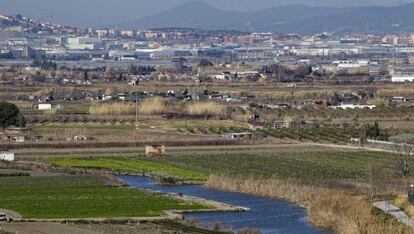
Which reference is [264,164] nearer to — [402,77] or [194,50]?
[402,77]

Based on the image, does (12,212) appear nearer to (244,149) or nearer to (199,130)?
(244,149)

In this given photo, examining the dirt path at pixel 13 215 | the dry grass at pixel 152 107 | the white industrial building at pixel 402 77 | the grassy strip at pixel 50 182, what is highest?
the dirt path at pixel 13 215

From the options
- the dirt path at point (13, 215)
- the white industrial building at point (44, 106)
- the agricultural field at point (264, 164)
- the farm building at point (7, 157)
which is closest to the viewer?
the dirt path at point (13, 215)

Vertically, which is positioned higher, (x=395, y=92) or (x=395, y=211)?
(x=395, y=211)

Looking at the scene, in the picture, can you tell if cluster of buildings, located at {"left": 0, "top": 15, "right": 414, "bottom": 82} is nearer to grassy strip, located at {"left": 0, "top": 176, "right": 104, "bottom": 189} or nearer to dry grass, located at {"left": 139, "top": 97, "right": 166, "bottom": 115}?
dry grass, located at {"left": 139, "top": 97, "right": 166, "bottom": 115}

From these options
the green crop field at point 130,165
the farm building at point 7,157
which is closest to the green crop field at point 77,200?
the green crop field at point 130,165

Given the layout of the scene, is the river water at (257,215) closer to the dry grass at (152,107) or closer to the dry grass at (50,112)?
the dry grass at (50,112)

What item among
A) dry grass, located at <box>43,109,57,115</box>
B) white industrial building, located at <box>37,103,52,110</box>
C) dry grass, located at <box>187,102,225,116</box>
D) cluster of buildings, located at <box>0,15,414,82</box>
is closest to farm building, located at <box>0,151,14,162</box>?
dry grass, located at <box>43,109,57,115</box>

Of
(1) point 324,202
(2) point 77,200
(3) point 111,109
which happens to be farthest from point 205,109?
(1) point 324,202
